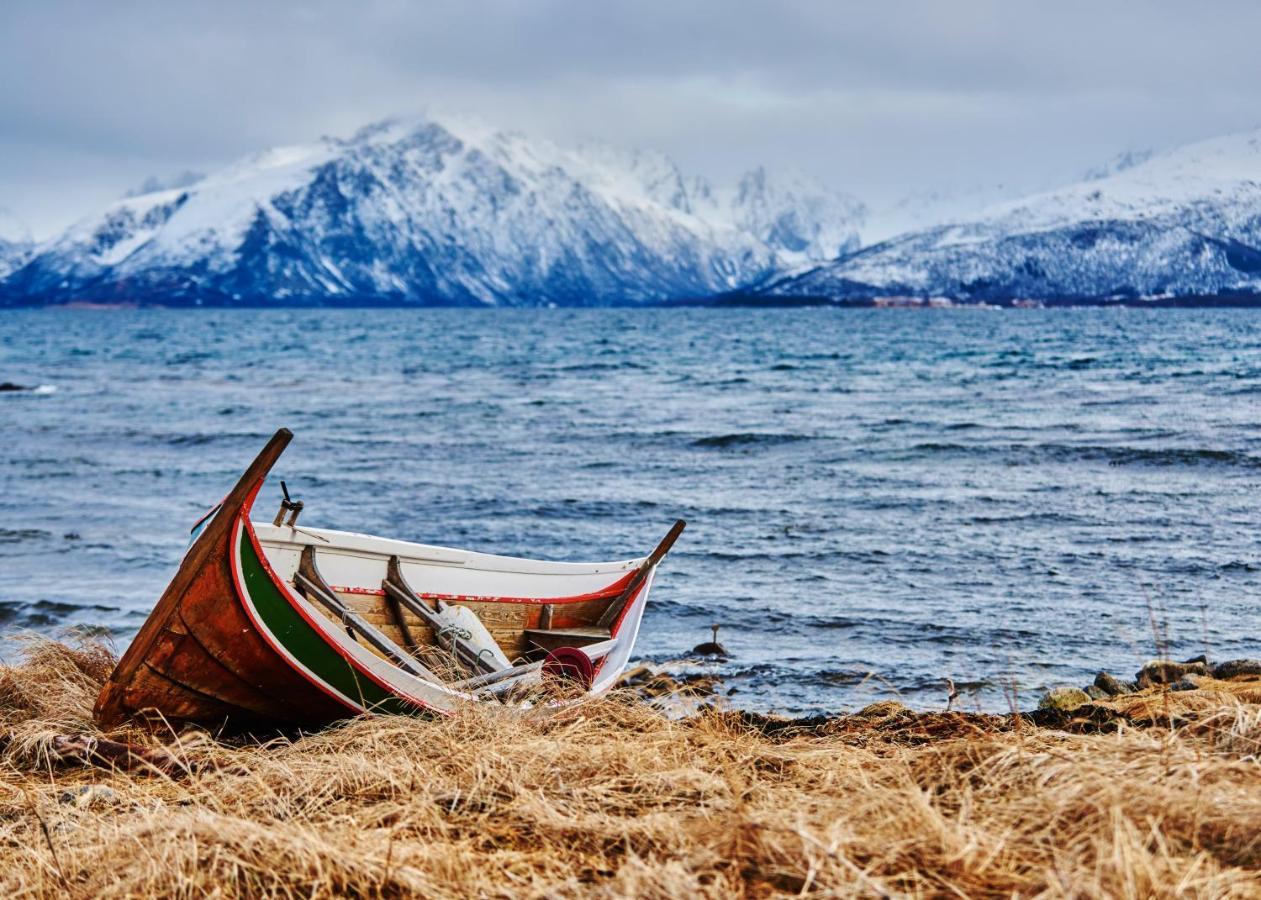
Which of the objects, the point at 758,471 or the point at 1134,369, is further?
the point at 1134,369

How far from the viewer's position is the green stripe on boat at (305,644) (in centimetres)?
770

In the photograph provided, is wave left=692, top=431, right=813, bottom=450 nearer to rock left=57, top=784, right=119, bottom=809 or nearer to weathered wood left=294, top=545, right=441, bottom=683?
weathered wood left=294, top=545, right=441, bottom=683

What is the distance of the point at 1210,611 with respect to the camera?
1373cm

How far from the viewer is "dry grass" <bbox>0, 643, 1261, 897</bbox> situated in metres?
4.21

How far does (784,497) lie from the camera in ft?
73.8

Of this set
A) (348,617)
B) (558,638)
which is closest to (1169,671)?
(558,638)

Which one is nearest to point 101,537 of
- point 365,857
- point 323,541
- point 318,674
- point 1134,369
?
point 323,541

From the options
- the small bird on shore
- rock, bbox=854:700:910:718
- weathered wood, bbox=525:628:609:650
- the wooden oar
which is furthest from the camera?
the small bird on shore

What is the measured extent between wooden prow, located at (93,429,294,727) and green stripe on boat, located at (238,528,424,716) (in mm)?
179

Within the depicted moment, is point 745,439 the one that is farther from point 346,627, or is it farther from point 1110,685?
point 346,627

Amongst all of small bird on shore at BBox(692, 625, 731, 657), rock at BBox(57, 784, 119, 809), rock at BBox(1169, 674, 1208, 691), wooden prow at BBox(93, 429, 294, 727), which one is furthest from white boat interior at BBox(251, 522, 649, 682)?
rock at BBox(1169, 674, 1208, 691)

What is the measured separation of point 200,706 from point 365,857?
3.88 m

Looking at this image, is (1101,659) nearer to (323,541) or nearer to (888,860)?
(323,541)

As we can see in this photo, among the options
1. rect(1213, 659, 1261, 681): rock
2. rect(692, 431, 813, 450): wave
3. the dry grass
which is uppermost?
the dry grass
